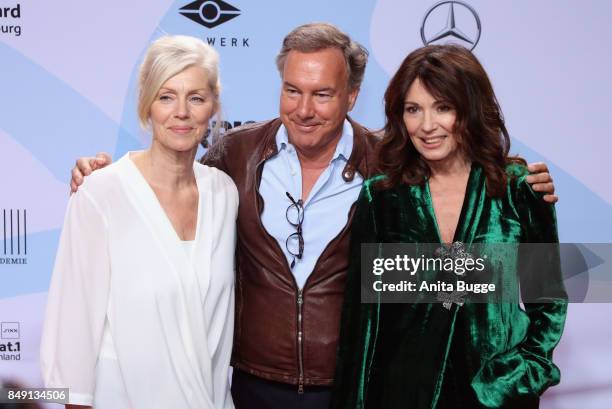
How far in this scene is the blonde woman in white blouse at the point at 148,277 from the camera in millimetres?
2260

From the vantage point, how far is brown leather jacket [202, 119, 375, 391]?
2619 millimetres

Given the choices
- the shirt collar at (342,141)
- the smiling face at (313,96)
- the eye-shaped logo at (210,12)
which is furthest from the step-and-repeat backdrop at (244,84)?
the smiling face at (313,96)

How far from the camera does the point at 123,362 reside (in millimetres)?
2275

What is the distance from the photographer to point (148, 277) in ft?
7.44

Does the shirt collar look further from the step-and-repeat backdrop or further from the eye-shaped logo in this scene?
the eye-shaped logo

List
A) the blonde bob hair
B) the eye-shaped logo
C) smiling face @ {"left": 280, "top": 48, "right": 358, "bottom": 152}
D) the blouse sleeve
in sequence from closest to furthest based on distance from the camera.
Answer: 1. the blouse sleeve
2. the blonde bob hair
3. smiling face @ {"left": 280, "top": 48, "right": 358, "bottom": 152}
4. the eye-shaped logo

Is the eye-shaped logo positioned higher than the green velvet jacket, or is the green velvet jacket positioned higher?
the eye-shaped logo

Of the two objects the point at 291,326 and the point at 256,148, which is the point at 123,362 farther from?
the point at 256,148

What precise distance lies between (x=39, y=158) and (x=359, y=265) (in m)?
1.70

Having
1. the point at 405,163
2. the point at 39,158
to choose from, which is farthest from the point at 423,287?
the point at 39,158

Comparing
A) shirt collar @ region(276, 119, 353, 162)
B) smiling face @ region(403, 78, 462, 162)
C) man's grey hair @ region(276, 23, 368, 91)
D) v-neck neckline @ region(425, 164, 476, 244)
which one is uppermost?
man's grey hair @ region(276, 23, 368, 91)

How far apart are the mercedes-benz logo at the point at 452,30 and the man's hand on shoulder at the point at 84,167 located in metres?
1.55

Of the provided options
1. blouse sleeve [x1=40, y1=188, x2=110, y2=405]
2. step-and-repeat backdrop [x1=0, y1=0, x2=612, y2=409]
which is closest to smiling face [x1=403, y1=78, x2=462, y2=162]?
blouse sleeve [x1=40, y1=188, x2=110, y2=405]

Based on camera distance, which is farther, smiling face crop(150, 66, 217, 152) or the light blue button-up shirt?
the light blue button-up shirt
